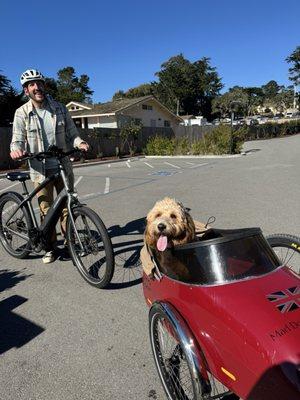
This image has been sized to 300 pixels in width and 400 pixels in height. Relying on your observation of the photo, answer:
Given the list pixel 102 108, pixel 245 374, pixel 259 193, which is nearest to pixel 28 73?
pixel 245 374

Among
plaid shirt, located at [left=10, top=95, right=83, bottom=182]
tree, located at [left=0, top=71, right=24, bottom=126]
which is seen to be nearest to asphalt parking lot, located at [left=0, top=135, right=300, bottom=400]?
plaid shirt, located at [left=10, top=95, right=83, bottom=182]

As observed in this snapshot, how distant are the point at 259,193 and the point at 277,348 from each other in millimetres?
8203

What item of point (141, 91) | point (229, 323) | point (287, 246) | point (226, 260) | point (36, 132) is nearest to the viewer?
point (229, 323)

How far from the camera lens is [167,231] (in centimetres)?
299

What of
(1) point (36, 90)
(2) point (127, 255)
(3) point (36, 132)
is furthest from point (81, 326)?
(1) point (36, 90)

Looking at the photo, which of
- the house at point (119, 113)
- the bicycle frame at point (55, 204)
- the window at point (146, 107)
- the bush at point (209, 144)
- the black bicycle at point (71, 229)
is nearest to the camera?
the black bicycle at point (71, 229)

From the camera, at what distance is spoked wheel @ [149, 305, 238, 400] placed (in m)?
2.52

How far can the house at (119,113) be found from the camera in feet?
124

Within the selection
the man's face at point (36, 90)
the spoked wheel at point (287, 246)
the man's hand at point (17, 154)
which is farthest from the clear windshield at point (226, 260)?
the man's face at point (36, 90)

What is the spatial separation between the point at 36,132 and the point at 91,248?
1569 millimetres

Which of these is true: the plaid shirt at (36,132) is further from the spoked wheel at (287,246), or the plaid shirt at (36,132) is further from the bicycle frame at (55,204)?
the spoked wheel at (287,246)

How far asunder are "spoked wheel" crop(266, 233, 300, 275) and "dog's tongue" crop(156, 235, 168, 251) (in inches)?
39.9

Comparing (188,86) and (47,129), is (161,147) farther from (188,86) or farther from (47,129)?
A: (188,86)

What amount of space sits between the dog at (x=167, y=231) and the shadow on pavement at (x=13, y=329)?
49.2 inches
